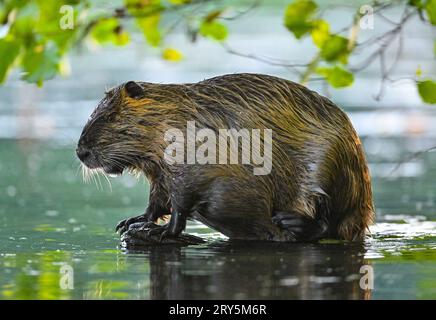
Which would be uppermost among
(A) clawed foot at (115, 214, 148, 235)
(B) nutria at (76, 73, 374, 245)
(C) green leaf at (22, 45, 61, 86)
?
(C) green leaf at (22, 45, 61, 86)

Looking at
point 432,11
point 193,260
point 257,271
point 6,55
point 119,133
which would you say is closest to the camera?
point 257,271

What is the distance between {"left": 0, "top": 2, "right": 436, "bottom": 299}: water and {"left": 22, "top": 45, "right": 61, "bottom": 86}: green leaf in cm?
72

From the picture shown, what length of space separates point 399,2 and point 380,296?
6.87ft

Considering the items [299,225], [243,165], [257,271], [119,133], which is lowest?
[257,271]

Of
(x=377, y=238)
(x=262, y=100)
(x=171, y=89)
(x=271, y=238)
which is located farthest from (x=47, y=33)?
(x=377, y=238)

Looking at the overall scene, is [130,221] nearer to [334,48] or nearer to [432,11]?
[334,48]

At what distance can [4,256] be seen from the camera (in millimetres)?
4898

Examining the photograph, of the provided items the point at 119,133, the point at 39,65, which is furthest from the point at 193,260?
the point at 39,65

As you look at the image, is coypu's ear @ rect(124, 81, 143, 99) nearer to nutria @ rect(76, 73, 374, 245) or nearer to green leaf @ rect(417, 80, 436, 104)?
nutria @ rect(76, 73, 374, 245)

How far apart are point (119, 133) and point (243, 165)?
1.85 ft

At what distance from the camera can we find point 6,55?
514 cm

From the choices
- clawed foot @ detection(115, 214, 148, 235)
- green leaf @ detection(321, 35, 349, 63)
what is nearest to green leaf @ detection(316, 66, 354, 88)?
green leaf @ detection(321, 35, 349, 63)

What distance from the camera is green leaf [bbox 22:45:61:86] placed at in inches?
208
